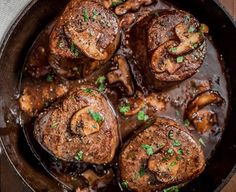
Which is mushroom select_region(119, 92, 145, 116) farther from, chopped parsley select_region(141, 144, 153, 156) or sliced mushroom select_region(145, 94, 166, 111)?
chopped parsley select_region(141, 144, 153, 156)

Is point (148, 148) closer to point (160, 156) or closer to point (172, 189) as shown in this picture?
point (160, 156)

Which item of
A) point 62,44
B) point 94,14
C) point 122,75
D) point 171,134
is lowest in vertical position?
point 171,134

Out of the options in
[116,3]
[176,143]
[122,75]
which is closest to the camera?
[176,143]

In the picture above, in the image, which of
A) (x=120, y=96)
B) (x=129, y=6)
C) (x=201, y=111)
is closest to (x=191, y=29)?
(x=129, y=6)

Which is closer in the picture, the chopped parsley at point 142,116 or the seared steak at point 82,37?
the seared steak at point 82,37

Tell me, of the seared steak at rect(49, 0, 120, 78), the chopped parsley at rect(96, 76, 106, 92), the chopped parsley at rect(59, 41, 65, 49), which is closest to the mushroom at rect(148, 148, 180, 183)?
the chopped parsley at rect(96, 76, 106, 92)

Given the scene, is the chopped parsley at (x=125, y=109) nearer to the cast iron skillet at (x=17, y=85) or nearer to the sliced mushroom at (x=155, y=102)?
the sliced mushroom at (x=155, y=102)

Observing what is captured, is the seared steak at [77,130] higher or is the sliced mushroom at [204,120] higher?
the seared steak at [77,130]

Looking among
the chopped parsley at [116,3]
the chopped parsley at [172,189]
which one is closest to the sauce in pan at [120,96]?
the chopped parsley at [116,3]
